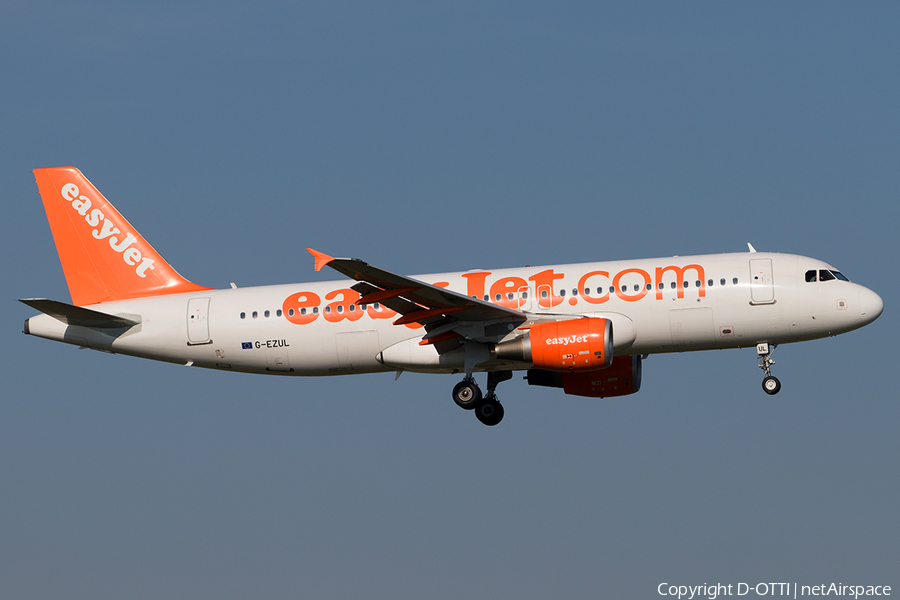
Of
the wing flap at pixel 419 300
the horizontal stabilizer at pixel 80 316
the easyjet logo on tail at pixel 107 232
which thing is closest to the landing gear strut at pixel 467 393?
the wing flap at pixel 419 300

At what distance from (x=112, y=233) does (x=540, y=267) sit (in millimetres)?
15588

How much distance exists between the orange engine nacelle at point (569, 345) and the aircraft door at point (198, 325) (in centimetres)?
1045

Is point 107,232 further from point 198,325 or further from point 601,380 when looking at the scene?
point 601,380

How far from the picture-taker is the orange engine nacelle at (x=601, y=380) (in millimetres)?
38625

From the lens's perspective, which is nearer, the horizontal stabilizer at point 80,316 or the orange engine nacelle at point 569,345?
the orange engine nacelle at point 569,345

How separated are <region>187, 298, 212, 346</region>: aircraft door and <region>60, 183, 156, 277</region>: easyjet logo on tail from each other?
330 cm

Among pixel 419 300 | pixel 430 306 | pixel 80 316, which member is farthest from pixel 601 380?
pixel 80 316

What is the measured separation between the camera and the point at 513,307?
35.4 m

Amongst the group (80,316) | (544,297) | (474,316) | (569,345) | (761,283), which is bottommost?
(569,345)

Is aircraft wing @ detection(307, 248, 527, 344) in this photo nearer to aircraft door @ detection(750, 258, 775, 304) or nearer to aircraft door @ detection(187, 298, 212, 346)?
aircraft door @ detection(187, 298, 212, 346)

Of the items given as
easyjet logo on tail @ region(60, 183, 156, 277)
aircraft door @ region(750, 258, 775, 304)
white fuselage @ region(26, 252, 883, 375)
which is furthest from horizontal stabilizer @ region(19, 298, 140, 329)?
aircraft door @ region(750, 258, 775, 304)

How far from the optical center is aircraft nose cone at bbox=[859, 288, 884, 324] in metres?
34.4

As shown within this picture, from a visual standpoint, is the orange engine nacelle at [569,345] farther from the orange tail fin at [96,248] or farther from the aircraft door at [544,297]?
the orange tail fin at [96,248]

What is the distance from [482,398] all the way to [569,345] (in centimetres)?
495
